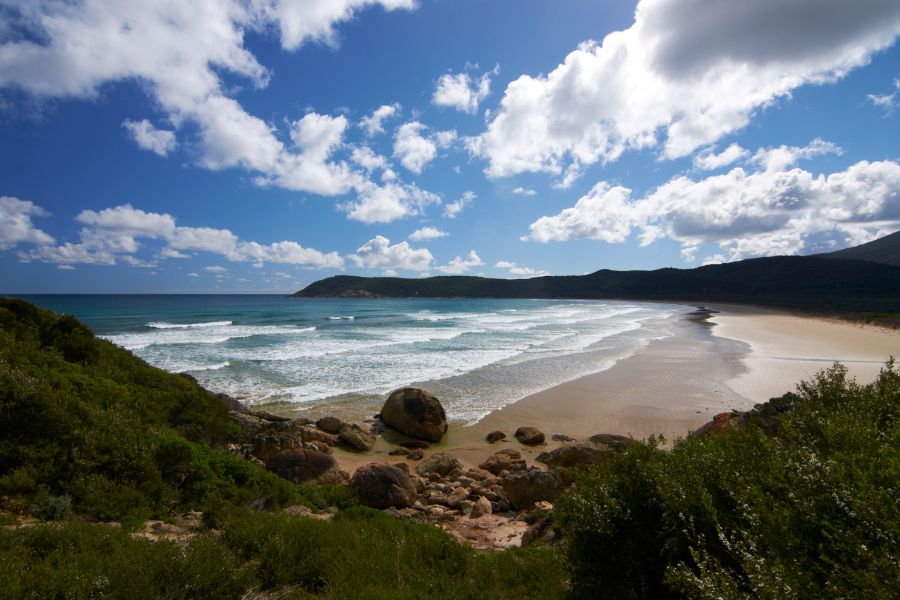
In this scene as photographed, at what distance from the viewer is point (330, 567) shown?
494 cm

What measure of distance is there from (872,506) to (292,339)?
3910 cm

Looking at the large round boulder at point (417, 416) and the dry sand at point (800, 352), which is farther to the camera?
the dry sand at point (800, 352)

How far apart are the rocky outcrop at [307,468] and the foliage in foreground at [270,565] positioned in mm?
3555

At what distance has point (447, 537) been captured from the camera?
6215 millimetres

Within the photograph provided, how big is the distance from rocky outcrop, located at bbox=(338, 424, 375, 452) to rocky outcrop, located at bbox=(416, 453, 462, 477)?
2.31 m

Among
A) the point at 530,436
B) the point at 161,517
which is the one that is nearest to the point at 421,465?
the point at 530,436

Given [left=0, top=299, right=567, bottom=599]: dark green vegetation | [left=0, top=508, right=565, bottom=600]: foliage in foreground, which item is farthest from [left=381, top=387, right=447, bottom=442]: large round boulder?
[left=0, top=508, right=565, bottom=600]: foliage in foreground

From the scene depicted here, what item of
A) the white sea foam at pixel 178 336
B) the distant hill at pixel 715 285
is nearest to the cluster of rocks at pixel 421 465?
the white sea foam at pixel 178 336

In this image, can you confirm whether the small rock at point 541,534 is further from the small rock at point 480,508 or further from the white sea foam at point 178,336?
the white sea foam at point 178,336

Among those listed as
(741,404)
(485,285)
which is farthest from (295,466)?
(485,285)

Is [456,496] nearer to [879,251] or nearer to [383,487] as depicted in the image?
[383,487]

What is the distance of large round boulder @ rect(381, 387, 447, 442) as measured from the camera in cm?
1408

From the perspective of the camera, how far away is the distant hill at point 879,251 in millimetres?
174600

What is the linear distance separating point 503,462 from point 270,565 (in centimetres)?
786
